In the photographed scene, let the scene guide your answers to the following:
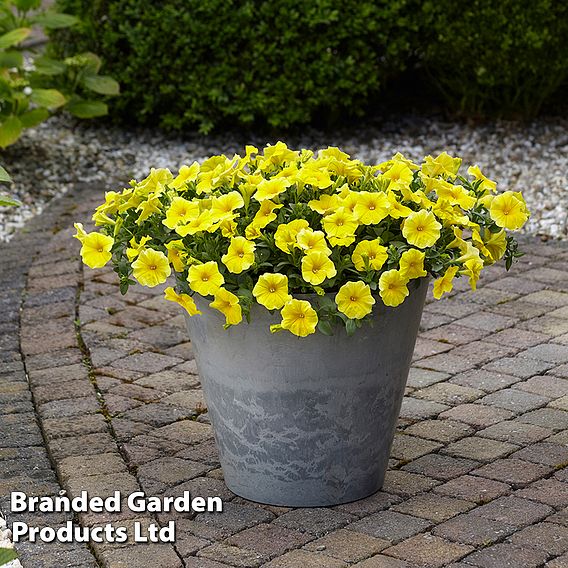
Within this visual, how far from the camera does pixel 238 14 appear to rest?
6746 millimetres

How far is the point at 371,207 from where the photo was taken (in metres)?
2.97

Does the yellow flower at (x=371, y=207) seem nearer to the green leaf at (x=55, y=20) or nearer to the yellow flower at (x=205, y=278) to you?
the yellow flower at (x=205, y=278)

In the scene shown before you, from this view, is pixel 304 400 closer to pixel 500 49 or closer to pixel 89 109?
pixel 500 49

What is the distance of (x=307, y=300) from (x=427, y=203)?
43cm

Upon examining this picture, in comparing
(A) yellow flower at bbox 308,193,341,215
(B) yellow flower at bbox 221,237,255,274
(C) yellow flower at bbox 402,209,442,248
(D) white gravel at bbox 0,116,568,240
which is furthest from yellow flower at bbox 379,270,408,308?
(D) white gravel at bbox 0,116,568,240

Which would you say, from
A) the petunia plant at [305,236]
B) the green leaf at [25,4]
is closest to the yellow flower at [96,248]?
the petunia plant at [305,236]

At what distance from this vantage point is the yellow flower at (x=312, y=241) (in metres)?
2.89

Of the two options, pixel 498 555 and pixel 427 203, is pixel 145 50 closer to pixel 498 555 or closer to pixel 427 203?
pixel 427 203

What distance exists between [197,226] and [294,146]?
434cm

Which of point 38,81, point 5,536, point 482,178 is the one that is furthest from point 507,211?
point 38,81

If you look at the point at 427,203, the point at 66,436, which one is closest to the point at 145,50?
the point at 66,436

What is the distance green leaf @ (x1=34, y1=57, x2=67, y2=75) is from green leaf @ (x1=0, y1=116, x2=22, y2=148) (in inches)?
18.4

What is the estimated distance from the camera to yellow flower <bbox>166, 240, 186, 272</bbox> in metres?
3.02

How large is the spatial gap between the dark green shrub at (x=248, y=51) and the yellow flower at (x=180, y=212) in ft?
12.7
